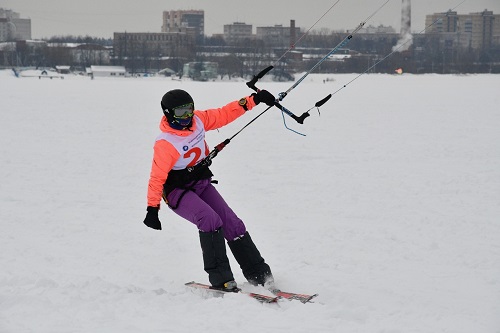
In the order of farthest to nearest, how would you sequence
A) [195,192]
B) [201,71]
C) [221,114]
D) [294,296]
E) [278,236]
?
[201,71]
[278,236]
[221,114]
[195,192]
[294,296]

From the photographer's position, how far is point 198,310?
4.54 metres

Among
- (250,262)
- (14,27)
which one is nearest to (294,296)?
(250,262)

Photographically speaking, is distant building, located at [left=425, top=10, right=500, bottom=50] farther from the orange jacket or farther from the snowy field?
the orange jacket

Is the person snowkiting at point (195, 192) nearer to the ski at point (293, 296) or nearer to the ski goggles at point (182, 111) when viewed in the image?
the ski goggles at point (182, 111)

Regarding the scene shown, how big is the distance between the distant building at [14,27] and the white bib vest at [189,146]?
137035 mm

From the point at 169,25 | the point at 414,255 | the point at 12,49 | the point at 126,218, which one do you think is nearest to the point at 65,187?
the point at 126,218

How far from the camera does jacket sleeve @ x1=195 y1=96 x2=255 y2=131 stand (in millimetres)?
5426

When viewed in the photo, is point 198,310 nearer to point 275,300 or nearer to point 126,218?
point 275,300

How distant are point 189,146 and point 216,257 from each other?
0.82 metres

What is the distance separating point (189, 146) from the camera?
516 cm

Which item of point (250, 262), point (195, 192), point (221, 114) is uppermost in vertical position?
point (221, 114)

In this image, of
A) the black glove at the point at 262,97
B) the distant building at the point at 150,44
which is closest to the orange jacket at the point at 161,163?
the black glove at the point at 262,97

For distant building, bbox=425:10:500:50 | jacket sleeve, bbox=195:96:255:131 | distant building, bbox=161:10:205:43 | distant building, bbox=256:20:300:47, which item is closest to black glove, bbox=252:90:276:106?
jacket sleeve, bbox=195:96:255:131

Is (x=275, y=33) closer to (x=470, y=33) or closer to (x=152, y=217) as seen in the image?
(x=470, y=33)
